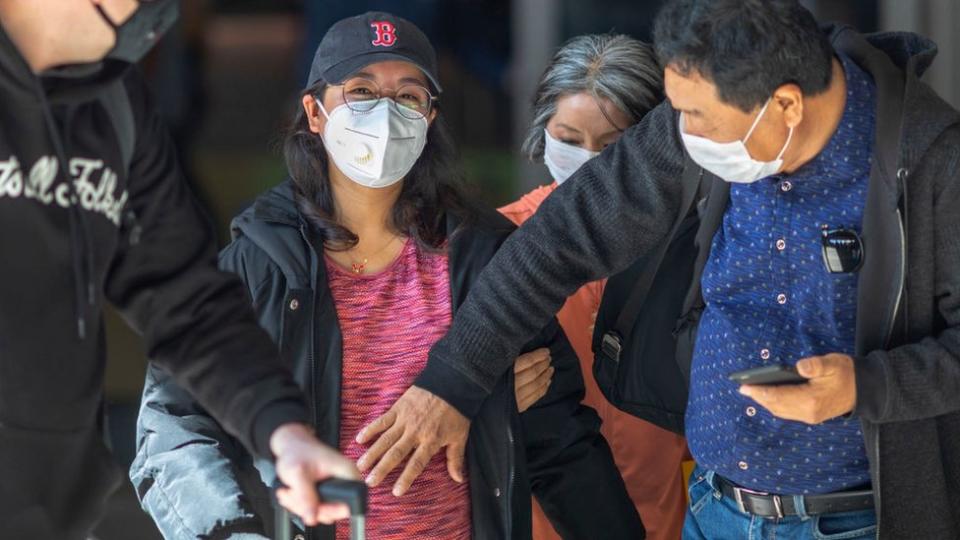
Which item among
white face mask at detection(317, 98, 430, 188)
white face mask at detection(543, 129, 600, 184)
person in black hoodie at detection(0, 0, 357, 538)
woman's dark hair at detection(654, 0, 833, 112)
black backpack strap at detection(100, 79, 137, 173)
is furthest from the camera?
white face mask at detection(543, 129, 600, 184)

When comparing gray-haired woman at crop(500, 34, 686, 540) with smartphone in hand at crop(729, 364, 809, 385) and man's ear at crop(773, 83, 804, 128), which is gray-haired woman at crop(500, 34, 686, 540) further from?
smartphone in hand at crop(729, 364, 809, 385)

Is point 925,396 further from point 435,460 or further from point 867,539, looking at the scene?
point 435,460

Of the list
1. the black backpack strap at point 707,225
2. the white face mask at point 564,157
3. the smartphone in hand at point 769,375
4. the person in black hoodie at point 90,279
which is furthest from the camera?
the white face mask at point 564,157

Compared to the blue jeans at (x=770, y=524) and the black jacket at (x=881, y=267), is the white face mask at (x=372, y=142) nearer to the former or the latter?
the black jacket at (x=881, y=267)

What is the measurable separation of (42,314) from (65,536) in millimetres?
312

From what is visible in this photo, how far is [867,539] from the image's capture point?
2727 millimetres

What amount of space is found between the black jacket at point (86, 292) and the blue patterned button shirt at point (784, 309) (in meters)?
0.89

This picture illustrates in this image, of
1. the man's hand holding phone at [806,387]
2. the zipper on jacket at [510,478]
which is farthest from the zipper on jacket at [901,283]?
the zipper on jacket at [510,478]

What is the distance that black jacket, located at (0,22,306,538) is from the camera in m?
1.98

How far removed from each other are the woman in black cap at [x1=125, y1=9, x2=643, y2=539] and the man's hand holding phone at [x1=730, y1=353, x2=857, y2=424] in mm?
606

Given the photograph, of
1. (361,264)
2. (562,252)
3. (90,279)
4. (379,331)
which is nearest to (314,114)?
(361,264)

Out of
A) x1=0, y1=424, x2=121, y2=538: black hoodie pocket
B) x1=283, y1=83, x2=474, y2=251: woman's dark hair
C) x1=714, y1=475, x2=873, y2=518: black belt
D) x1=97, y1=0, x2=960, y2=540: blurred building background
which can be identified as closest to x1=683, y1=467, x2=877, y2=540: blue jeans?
x1=714, y1=475, x2=873, y2=518: black belt

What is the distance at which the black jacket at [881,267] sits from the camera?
2541 millimetres

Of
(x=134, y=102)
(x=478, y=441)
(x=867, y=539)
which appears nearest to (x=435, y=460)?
(x=478, y=441)
